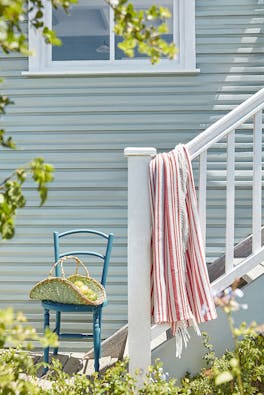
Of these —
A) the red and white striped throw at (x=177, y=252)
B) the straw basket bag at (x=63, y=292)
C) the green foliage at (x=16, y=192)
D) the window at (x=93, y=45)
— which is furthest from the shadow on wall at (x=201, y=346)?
the green foliage at (x=16, y=192)

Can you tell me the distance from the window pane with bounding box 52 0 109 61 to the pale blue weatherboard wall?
0.61 ft

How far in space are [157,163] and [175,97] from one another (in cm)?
163

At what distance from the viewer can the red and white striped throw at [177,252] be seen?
3.27m

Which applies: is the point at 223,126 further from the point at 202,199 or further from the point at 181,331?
the point at 181,331

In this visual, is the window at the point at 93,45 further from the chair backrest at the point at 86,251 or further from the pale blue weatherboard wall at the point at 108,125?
the chair backrest at the point at 86,251

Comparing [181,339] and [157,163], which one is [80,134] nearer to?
[157,163]

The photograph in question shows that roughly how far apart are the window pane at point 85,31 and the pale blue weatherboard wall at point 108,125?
19 cm

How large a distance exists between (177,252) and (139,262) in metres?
0.20

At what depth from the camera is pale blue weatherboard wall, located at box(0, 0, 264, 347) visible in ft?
16.0

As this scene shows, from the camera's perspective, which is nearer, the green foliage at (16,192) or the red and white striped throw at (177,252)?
the green foliage at (16,192)

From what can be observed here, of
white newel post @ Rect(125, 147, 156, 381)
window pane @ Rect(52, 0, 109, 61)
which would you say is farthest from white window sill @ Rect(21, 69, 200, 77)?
white newel post @ Rect(125, 147, 156, 381)

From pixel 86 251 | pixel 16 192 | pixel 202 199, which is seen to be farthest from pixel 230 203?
pixel 16 192

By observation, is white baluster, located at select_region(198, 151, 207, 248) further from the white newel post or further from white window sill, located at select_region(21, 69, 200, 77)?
white window sill, located at select_region(21, 69, 200, 77)

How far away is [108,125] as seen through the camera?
4.89 metres
